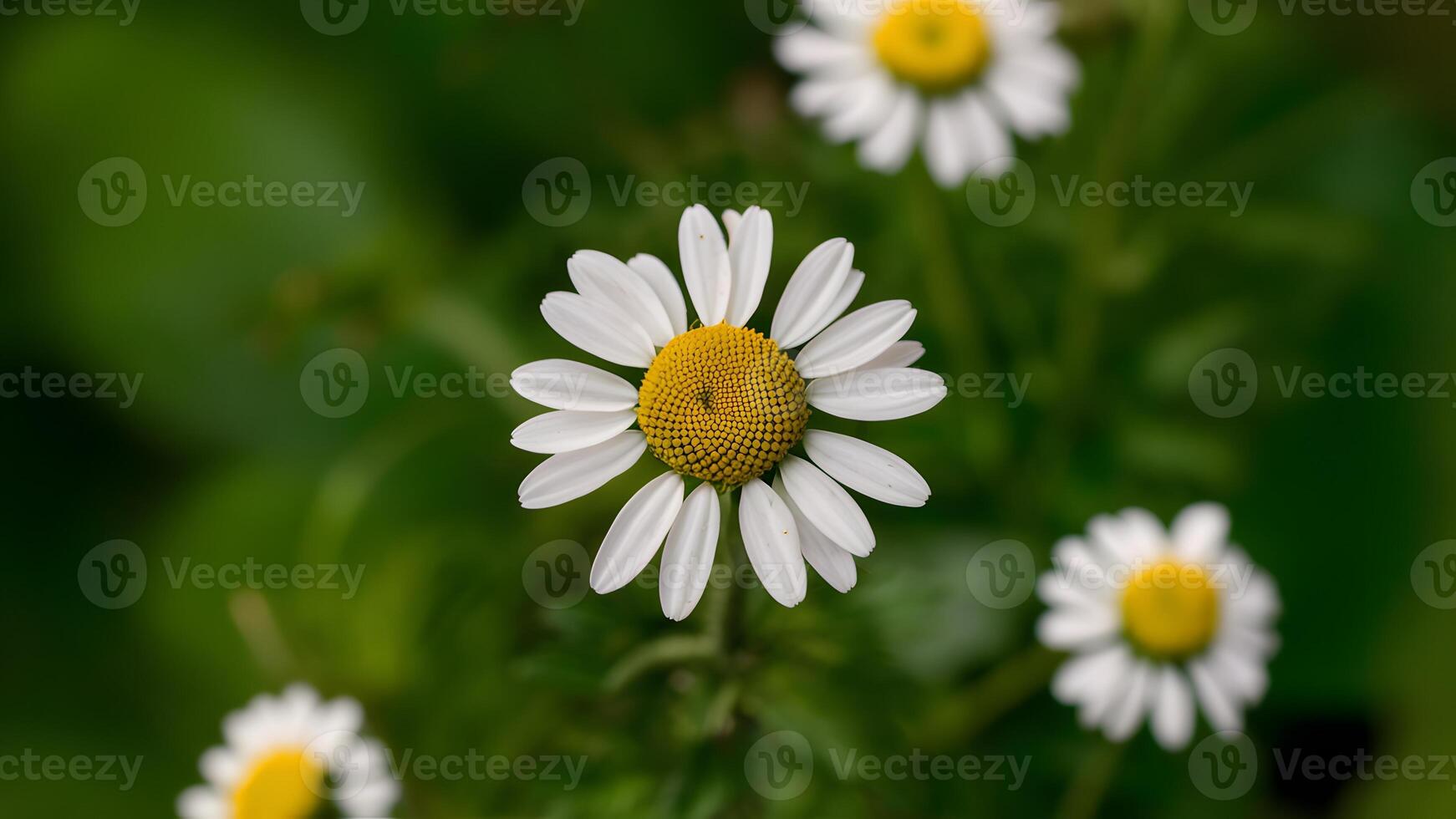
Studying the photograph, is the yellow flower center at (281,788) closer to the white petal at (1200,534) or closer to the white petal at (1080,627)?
the white petal at (1080,627)

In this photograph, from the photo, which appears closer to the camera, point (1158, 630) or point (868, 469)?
→ point (868, 469)

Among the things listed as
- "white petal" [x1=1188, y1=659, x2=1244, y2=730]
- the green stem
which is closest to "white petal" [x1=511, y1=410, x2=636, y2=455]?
"white petal" [x1=1188, y1=659, x2=1244, y2=730]

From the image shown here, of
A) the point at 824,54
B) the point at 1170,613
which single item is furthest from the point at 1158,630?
the point at 824,54

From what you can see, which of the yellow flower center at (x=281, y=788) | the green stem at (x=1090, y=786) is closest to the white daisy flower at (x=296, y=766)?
the yellow flower center at (x=281, y=788)

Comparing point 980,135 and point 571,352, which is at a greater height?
point 980,135

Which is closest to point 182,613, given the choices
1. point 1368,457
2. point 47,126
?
point 47,126

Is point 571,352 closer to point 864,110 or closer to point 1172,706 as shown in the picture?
point 864,110
